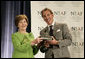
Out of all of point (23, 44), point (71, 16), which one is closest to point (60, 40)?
point (23, 44)

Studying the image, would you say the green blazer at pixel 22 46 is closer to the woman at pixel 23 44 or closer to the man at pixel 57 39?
the woman at pixel 23 44

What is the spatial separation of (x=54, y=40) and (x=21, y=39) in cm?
41

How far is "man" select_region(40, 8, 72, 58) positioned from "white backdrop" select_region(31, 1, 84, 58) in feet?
2.41

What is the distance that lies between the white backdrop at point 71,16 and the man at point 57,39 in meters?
0.73

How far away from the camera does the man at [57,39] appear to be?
7.59 feet

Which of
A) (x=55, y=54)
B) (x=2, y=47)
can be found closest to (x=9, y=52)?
(x=2, y=47)

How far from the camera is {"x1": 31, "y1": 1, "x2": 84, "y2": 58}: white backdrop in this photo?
313cm

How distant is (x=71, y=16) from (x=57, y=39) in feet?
3.03

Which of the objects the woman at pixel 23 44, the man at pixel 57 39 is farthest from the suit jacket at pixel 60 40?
the woman at pixel 23 44

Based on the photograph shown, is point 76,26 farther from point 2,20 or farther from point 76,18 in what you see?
point 2,20

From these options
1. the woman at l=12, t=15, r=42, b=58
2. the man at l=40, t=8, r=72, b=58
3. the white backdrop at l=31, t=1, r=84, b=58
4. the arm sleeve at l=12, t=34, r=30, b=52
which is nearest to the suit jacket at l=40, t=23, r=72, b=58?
the man at l=40, t=8, r=72, b=58

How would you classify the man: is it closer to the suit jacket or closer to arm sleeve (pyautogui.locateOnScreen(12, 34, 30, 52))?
the suit jacket

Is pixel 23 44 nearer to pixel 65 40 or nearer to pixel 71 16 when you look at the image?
pixel 65 40

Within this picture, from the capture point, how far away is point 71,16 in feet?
10.4
